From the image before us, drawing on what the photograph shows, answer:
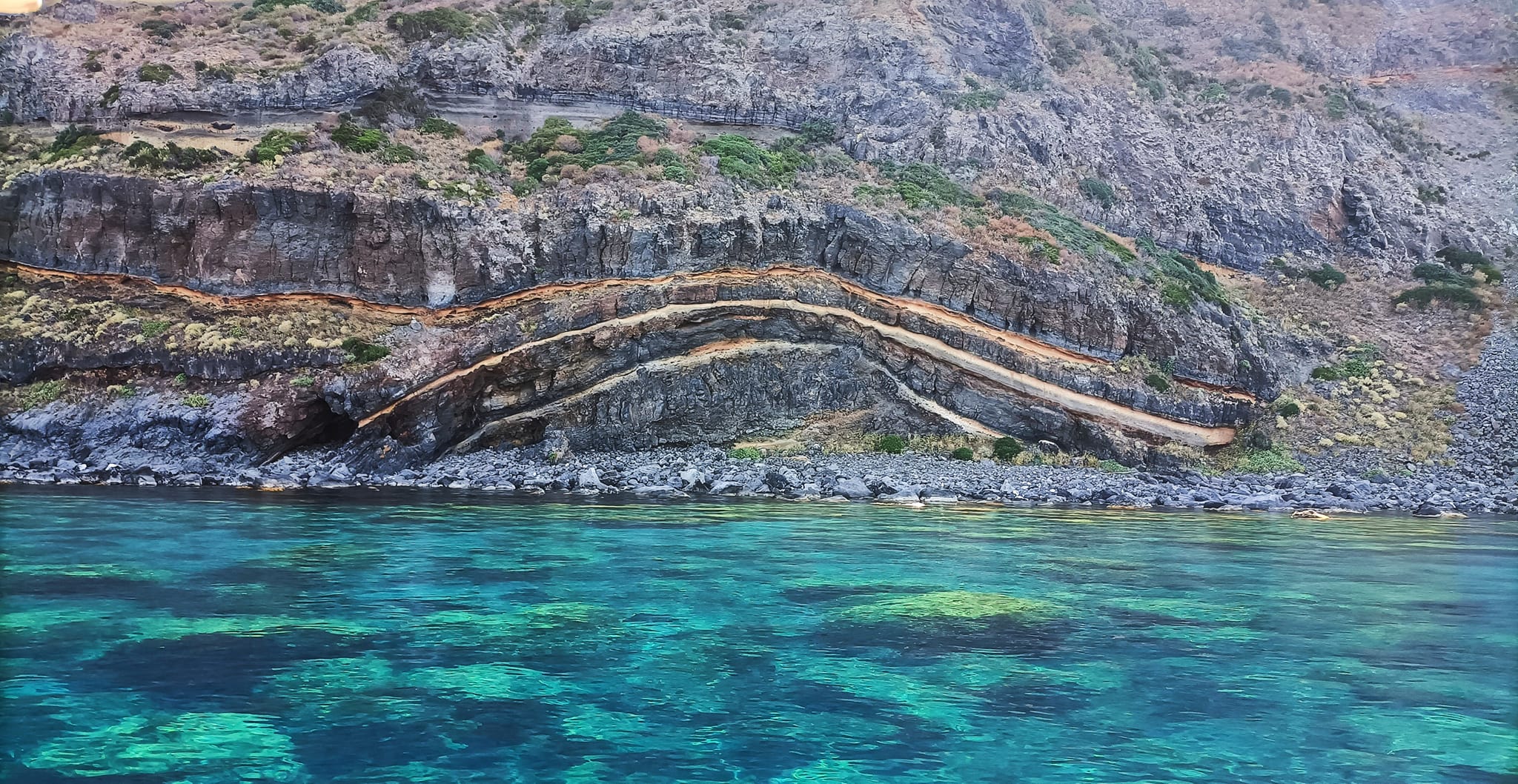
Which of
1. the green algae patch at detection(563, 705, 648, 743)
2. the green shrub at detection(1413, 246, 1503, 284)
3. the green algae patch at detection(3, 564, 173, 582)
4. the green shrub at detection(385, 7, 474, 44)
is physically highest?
the green shrub at detection(385, 7, 474, 44)

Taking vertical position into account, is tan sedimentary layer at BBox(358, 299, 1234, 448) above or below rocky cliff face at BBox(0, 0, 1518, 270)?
below

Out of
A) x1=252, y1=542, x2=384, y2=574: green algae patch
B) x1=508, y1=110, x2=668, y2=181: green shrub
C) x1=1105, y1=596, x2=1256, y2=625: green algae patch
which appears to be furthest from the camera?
x1=508, y1=110, x2=668, y2=181: green shrub

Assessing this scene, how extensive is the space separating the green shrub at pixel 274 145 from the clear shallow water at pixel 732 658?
749 inches

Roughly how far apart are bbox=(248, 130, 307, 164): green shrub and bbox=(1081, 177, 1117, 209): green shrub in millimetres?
36497

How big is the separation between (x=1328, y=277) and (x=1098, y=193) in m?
12.6

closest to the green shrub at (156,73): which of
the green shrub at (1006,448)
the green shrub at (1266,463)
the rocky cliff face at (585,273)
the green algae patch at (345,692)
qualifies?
the rocky cliff face at (585,273)

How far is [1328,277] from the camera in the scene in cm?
4822

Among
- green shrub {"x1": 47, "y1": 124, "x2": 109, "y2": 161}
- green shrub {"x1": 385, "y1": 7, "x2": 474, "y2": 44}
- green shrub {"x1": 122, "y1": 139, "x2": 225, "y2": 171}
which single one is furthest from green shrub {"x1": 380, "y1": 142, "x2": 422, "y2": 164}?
green shrub {"x1": 385, "y1": 7, "x2": 474, "y2": 44}

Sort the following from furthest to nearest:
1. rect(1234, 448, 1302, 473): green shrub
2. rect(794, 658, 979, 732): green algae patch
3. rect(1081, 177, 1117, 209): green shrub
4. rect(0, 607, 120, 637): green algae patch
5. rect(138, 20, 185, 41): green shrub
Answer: rect(1081, 177, 1117, 209): green shrub
rect(138, 20, 185, 41): green shrub
rect(1234, 448, 1302, 473): green shrub
rect(0, 607, 120, 637): green algae patch
rect(794, 658, 979, 732): green algae patch

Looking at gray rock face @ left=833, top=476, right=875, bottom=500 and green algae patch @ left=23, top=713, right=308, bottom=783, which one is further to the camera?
gray rock face @ left=833, top=476, right=875, bottom=500

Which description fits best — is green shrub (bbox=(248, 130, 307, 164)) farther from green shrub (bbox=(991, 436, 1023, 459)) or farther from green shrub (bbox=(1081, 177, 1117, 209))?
green shrub (bbox=(1081, 177, 1117, 209))

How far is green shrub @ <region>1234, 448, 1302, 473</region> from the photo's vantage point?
106 ft

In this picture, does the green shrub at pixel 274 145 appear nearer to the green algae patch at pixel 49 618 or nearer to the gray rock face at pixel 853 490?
the gray rock face at pixel 853 490

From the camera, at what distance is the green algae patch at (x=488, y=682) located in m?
8.55
